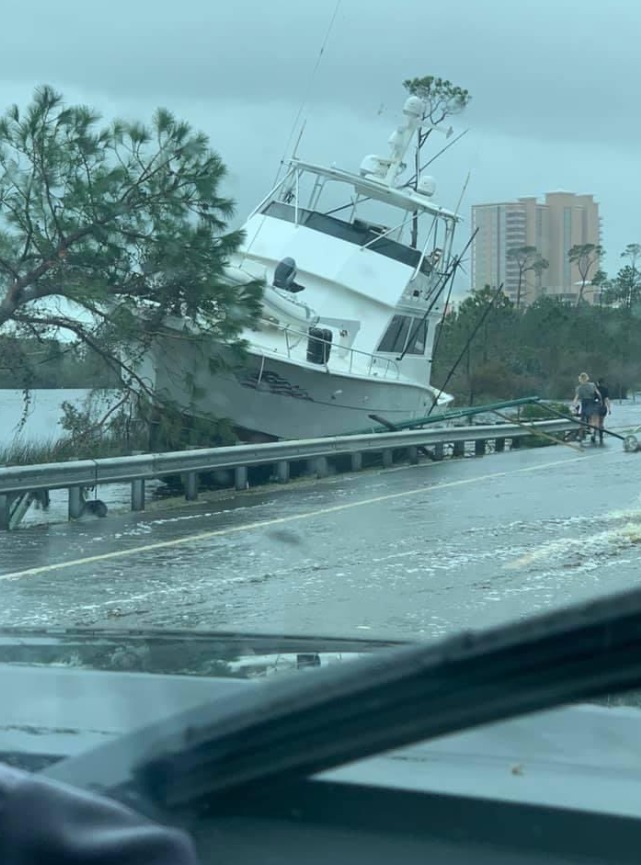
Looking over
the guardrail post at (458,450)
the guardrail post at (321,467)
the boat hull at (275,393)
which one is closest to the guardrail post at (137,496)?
the boat hull at (275,393)

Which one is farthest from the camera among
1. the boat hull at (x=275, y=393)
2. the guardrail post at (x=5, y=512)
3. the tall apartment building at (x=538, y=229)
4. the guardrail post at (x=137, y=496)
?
the tall apartment building at (x=538, y=229)

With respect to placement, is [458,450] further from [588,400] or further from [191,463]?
[191,463]

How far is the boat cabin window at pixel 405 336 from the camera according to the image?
24.4m

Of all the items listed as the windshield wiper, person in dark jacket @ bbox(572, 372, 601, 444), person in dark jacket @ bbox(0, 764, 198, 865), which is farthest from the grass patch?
person in dark jacket @ bbox(0, 764, 198, 865)

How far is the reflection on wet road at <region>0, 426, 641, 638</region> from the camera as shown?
865 cm

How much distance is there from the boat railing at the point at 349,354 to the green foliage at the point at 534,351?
945 cm

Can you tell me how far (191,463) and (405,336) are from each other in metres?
9.93

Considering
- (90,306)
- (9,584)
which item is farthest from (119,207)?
(9,584)

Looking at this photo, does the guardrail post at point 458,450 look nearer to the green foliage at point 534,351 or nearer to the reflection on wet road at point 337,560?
the reflection on wet road at point 337,560

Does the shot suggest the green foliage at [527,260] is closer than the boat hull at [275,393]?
No

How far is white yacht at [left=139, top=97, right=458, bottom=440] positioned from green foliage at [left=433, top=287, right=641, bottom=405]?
26.0 ft

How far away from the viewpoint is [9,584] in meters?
9.78

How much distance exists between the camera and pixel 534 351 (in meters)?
40.8

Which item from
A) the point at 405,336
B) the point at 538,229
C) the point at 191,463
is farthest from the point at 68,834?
the point at 538,229
